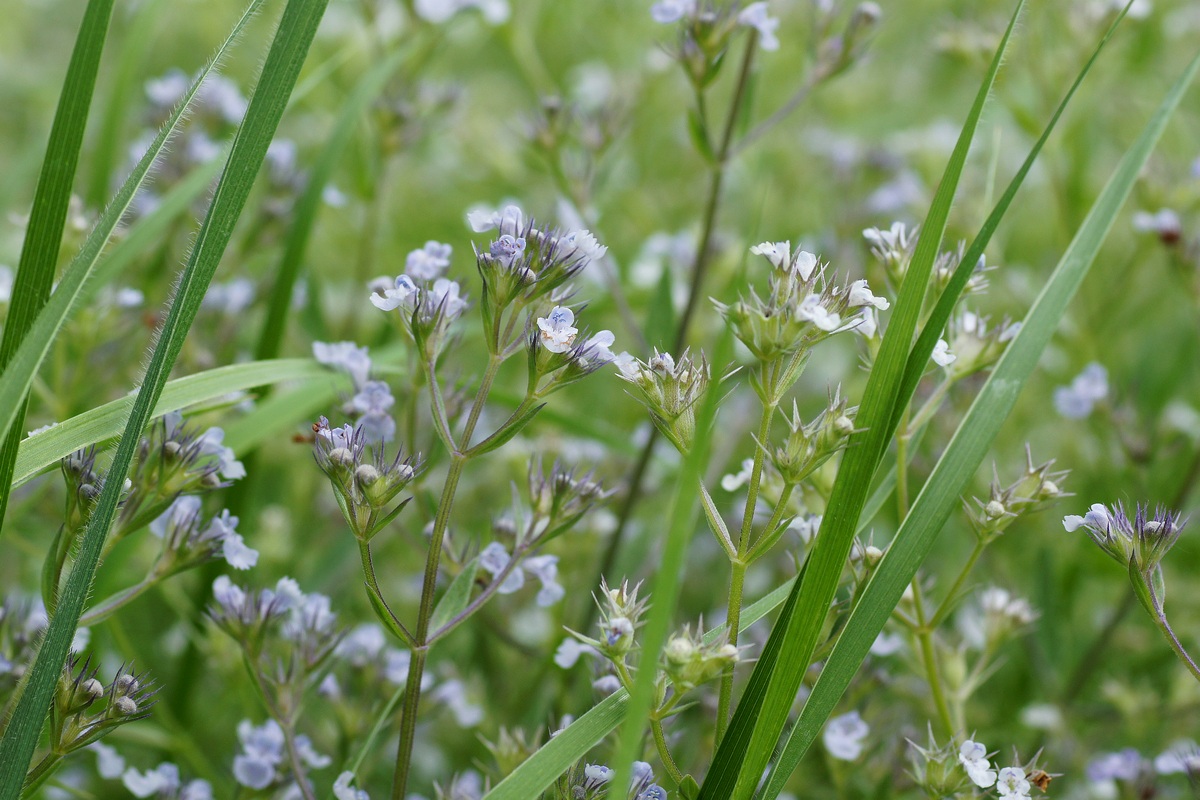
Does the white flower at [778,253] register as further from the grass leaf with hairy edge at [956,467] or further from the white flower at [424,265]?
the white flower at [424,265]

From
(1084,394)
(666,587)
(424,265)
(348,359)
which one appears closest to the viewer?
(666,587)

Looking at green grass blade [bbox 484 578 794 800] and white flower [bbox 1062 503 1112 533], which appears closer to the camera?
green grass blade [bbox 484 578 794 800]

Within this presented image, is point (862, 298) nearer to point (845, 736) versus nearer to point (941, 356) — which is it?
point (941, 356)

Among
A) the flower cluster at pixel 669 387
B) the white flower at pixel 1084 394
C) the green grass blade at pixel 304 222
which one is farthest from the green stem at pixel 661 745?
the white flower at pixel 1084 394

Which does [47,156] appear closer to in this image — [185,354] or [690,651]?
[185,354]

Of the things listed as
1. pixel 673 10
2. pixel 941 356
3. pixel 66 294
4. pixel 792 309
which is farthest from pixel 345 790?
pixel 673 10

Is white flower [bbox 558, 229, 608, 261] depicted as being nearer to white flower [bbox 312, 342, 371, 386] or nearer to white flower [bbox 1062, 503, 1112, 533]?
white flower [bbox 312, 342, 371, 386]

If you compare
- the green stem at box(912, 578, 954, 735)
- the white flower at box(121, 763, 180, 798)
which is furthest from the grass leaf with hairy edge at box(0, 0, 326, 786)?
the green stem at box(912, 578, 954, 735)
